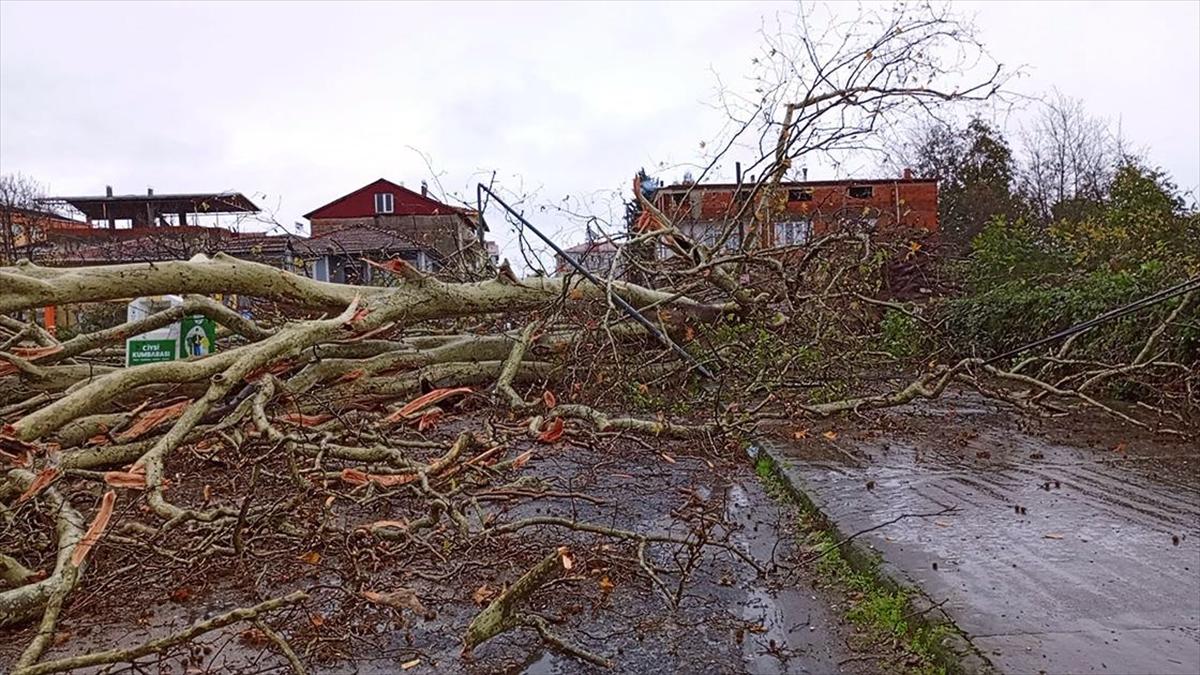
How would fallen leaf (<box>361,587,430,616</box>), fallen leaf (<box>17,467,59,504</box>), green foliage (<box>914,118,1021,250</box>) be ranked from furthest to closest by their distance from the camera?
1. green foliage (<box>914,118,1021,250</box>)
2. fallen leaf (<box>17,467,59,504</box>)
3. fallen leaf (<box>361,587,430,616</box>)

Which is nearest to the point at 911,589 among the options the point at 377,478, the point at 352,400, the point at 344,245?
the point at 377,478

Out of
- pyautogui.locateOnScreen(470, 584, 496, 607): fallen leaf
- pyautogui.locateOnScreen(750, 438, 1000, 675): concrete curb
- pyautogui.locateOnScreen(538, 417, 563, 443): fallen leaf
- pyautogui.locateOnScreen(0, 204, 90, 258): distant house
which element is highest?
pyautogui.locateOnScreen(0, 204, 90, 258): distant house

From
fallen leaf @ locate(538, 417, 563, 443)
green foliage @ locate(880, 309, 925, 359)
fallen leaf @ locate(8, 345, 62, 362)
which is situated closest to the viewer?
fallen leaf @ locate(538, 417, 563, 443)

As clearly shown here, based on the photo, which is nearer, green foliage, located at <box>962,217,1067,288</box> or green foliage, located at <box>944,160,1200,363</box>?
green foliage, located at <box>944,160,1200,363</box>

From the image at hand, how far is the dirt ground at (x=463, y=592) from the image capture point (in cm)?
281

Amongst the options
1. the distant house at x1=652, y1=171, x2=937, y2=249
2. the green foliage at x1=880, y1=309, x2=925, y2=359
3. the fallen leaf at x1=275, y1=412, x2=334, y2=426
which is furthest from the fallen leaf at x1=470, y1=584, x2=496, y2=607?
the green foliage at x1=880, y1=309, x2=925, y2=359

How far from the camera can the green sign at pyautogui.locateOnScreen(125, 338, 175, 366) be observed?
7176 mm

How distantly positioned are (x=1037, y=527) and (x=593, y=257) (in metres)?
5.45

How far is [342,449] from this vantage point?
4.84 meters

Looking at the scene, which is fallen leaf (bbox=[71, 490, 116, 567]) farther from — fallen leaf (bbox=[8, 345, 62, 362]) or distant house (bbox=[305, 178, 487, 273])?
distant house (bbox=[305, 178, 487, 273])

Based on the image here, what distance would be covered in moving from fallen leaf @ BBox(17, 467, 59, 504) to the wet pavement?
11.3 ft

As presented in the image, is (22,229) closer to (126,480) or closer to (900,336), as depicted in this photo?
(900,336)

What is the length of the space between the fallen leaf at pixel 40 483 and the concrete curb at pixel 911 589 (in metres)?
3.38

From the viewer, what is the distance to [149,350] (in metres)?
7.22
